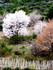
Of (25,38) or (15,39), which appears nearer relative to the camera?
(15,39)

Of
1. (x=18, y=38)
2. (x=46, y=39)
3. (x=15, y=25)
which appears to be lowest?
(x=18, y=38)

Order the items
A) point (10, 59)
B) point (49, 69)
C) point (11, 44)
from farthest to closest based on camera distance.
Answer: point (11, 44), point (10, 59), point (49, 69)

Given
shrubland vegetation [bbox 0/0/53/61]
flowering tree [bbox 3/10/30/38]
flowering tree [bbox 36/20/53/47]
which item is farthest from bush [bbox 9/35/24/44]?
flowering tree [bbox 36/20/53/47]

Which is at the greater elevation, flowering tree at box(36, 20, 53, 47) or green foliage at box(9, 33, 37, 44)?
flowering tree at box(36, 20, 53, 47)

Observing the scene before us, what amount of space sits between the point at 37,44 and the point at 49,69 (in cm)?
423

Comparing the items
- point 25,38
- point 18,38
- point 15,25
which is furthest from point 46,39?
point 15,25

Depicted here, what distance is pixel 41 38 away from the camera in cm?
2639

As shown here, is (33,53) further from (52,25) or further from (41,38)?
(52,25)

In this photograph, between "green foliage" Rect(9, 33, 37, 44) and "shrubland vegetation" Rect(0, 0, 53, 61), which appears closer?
"shrubland vegetation" Rect(0, 0, 53, 61)

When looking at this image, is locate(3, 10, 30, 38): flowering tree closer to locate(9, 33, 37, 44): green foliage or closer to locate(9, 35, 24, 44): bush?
locate(9, 33, 37, 44): green foliage

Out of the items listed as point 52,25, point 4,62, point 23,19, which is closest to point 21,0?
point 23,19

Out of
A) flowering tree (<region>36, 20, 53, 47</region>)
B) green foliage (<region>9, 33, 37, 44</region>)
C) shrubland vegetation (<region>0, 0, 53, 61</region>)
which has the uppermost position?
flowering tree (<region>36, 20, 53, 47</region>)

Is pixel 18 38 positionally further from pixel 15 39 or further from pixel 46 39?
pixel 46 39

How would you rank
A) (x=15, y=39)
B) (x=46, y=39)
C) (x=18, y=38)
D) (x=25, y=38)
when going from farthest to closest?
(x=25, y=38)
(x=18, y=38)
(x=15, y=39)
(x=46, y=39)
